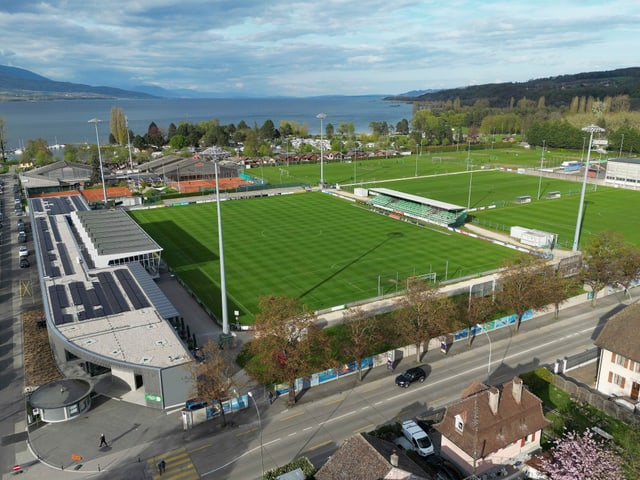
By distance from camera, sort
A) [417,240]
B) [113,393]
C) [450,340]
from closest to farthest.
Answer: [113,393], [450,340], [417,240]

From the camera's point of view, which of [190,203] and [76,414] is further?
[190,203]

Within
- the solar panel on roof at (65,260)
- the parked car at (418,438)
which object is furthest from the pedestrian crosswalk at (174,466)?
the solar panel on roof at (65,260)

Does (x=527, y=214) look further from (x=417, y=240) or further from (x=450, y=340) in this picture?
(x=450, y=340)

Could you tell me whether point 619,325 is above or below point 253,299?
above

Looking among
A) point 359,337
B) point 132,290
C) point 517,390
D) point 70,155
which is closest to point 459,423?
point 517,390

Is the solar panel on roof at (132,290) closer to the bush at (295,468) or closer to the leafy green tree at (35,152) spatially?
the bush at (295,468)

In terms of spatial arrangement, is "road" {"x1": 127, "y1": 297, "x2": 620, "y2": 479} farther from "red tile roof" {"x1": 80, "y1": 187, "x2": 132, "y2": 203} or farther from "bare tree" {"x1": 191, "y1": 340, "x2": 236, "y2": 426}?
"red tile roof" {"x1": 80, "y1": 187, "x2": 132, "y2": 203}

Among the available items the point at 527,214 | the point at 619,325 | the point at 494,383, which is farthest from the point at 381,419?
the point at 527,214
